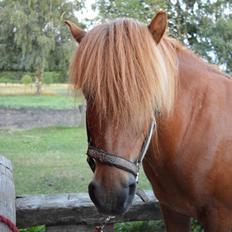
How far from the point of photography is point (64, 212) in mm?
2730

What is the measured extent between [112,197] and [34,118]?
41.0ft

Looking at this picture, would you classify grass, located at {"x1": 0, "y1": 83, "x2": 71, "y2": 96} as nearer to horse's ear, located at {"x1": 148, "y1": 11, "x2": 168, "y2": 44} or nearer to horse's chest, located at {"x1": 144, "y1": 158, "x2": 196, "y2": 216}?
horse's chest, located at {"x1": 144, "y1": 158, "x2": 196, "y2": 216}

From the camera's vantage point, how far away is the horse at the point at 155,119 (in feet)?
4.96

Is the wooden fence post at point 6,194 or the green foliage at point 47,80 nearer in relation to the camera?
the wooden fence post at point 6,194

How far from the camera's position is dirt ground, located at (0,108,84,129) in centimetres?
1341

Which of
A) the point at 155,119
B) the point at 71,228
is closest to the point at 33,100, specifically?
the point at 71,228

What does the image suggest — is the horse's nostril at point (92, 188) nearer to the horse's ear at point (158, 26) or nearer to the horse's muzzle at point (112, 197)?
the horse's muzzle at point (112, 197)

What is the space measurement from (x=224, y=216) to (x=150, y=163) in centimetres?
44

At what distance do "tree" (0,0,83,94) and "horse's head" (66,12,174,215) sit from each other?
13.9 metres

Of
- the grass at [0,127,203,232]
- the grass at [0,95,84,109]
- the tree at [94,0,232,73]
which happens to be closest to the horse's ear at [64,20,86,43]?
the grass at [0,127,203,232]

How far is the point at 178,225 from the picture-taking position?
223 centimetres

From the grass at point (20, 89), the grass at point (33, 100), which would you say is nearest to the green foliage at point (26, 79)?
the grass at point (20, 89)

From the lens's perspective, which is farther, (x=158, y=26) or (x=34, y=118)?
(x=34, y=118)

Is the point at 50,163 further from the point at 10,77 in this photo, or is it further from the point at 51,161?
the point at 10,77
